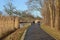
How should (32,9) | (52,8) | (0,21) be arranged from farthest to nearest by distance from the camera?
(32,9)
(52,8)
(0,21)

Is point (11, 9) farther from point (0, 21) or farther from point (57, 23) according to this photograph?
point (0, 21)

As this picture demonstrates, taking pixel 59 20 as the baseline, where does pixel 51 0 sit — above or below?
above

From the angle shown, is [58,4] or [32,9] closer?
[58,4]

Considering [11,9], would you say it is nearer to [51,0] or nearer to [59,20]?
[51,0]

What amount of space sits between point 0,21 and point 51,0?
21.0 m

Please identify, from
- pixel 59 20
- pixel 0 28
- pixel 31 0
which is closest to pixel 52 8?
pixel 31 0

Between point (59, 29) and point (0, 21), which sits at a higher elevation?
point (0, 21)

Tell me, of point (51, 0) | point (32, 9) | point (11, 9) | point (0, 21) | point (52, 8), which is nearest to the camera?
point (0, 21)

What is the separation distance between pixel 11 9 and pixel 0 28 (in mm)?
39798

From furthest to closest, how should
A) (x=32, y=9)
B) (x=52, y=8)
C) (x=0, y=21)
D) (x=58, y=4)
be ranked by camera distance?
1. (x=32, y=9)
2. (x=52, y=8)
3. (x=58, y=4)
4. (x=0, y=21)


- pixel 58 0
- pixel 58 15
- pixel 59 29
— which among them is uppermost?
pixel 58 0

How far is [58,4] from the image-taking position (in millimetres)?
26750

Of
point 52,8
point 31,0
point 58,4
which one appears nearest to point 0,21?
point 58,4

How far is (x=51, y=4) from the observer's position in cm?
3859
